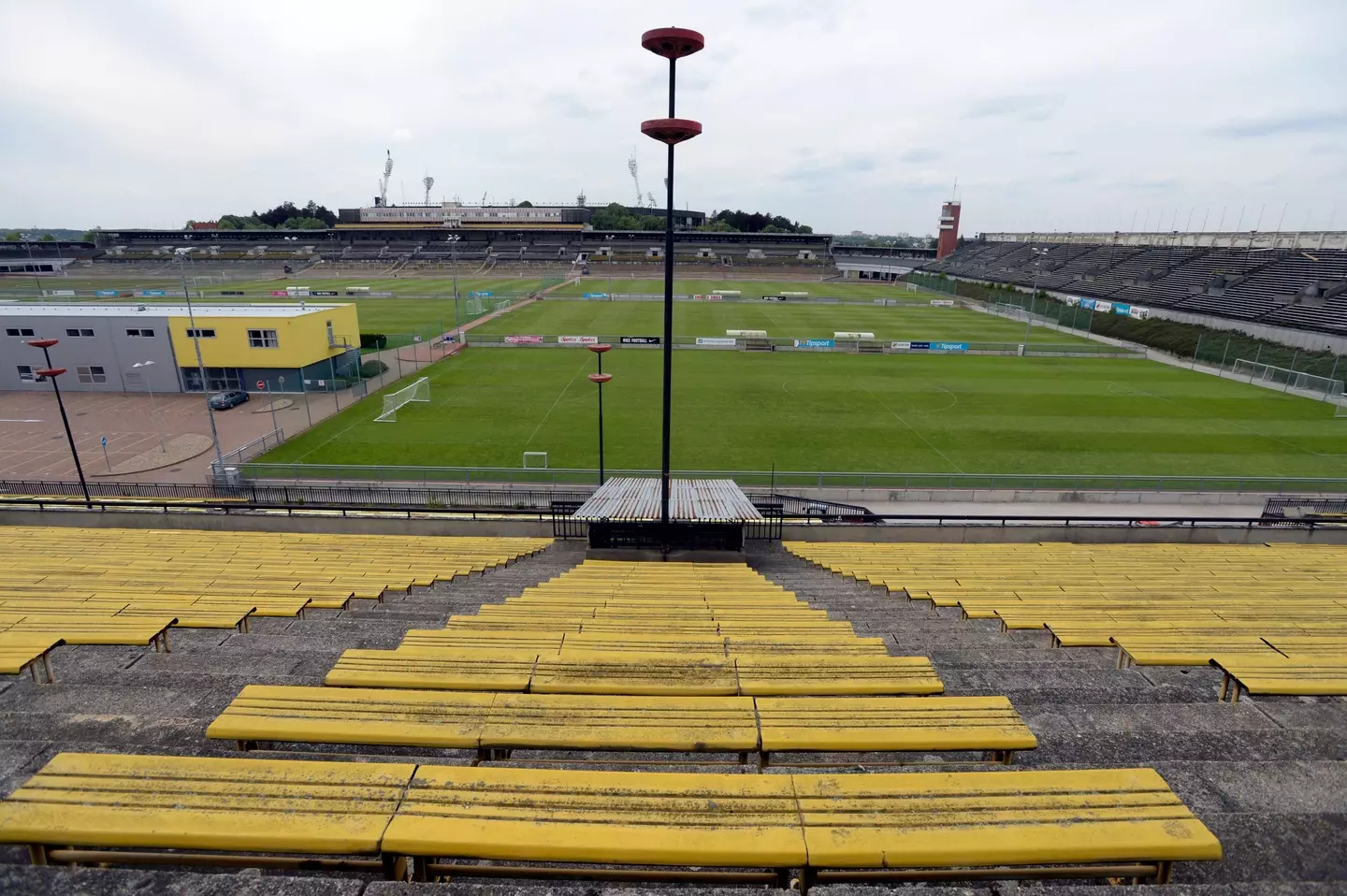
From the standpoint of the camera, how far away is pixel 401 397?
37000 millimetres

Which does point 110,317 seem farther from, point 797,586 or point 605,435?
point 797,586

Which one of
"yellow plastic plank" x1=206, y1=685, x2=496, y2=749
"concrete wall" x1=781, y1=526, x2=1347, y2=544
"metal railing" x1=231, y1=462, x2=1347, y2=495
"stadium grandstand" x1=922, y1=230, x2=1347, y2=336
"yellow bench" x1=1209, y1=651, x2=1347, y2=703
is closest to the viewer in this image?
"yellow plastic plank" x1=206, y1=685, x2=496, y2=749

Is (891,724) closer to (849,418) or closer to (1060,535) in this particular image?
(1060,535)

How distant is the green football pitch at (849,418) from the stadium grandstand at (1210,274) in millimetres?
19553

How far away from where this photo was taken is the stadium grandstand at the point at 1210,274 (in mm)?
57688

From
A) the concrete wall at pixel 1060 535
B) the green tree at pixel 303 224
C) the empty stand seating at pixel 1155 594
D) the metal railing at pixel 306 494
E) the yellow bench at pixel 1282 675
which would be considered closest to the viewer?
the yellow bench at pixel 1282 675

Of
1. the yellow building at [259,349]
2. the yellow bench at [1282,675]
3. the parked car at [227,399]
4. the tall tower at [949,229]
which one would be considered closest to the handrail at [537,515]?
the yellow bench at [1282,675]

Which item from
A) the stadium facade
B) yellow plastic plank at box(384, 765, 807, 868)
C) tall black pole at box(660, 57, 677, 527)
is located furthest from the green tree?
yellow plastic plank at box(384, 765, 807, 868)

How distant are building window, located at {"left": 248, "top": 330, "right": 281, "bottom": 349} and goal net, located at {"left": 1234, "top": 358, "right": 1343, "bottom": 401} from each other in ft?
214

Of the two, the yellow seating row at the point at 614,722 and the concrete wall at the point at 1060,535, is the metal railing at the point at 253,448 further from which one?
the yellow seating row at the point at 614,722

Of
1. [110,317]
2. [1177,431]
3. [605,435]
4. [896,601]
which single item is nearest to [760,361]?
[605,435]

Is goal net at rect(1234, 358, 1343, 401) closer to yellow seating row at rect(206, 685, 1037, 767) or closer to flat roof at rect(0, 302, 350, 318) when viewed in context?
yellow seating row at rect(206, 685, 1037, 767)

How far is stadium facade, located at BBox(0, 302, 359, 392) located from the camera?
1484 inches

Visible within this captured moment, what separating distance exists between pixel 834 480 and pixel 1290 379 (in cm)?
3987
